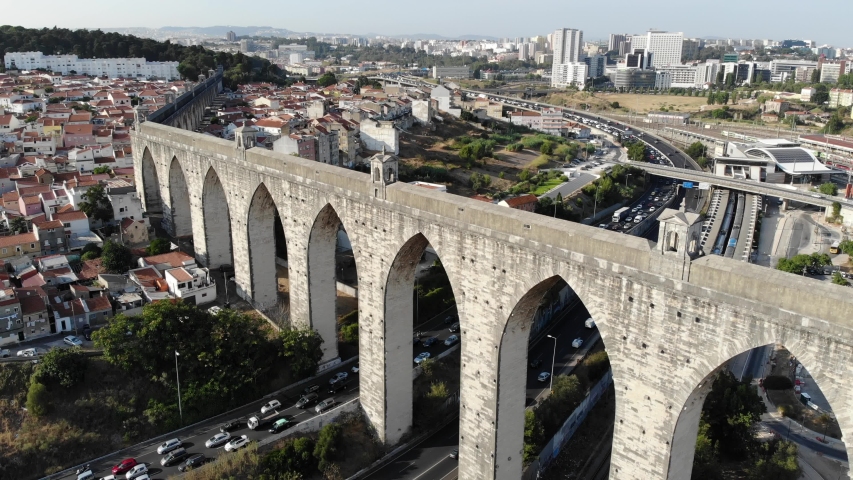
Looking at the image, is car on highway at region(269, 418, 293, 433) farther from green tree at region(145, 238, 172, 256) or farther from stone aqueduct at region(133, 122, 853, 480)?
green tree at region(145, 238, 172, 256)

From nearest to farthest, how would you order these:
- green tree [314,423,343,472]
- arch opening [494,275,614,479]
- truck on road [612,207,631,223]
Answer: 1. arch opening [494,275,614,479]
2. green tree [314,423,343,472]
3. truck on road [612,207,631,223]

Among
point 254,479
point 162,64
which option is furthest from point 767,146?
point 162,64

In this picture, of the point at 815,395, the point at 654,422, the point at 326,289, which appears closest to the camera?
the point at 654,422

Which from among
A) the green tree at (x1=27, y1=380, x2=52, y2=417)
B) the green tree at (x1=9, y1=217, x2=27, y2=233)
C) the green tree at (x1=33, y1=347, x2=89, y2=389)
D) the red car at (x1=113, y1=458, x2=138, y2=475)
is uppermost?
the green tree at (x1=9, y1=217, x2=27, y2=233)

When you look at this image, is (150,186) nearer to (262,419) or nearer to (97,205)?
(97,205)

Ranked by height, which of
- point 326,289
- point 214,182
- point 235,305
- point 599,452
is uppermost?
point 214,182

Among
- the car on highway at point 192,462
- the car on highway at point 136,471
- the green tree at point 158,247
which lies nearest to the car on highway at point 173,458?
the car on highway at point 192,462

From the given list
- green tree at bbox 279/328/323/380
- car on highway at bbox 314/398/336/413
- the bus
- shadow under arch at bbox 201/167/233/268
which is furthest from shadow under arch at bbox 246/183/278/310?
the bus

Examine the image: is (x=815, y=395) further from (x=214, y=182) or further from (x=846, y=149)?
(x=846, y=149)
